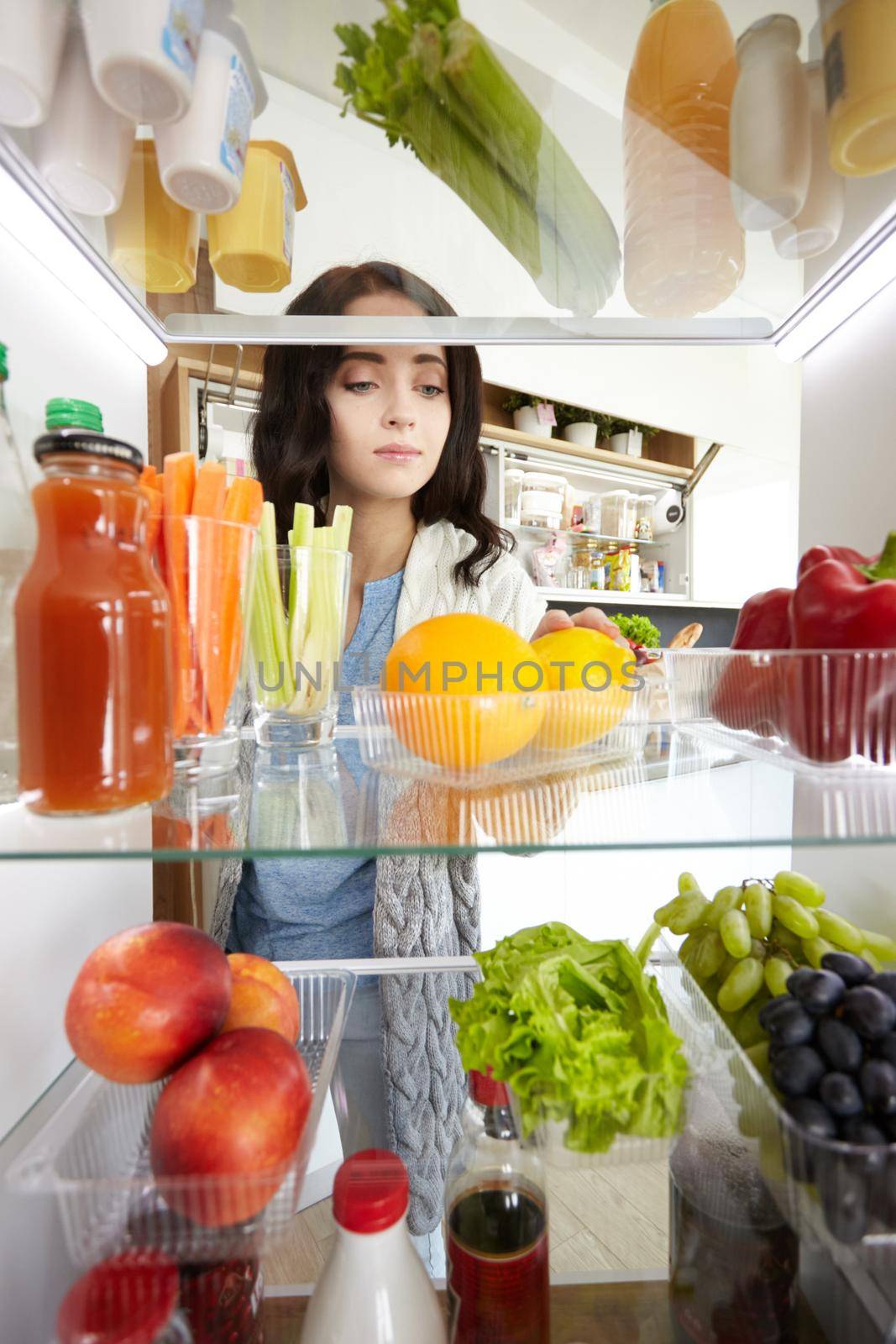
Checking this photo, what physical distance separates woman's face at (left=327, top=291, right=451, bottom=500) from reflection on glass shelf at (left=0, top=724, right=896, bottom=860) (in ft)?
2.25

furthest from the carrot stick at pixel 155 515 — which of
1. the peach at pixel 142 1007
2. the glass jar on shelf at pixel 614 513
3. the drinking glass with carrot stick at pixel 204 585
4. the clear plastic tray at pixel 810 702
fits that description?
the glass jar on shelf at pixel 614 513

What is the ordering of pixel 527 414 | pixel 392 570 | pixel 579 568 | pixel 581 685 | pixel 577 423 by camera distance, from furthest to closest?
pixel 579 568, pixel 577 423, pixel 527 414, pixel 392 570, pixel 581 685

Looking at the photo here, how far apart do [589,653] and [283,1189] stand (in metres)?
0.31

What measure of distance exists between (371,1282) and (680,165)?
0.70m

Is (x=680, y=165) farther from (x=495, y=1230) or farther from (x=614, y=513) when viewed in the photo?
(x=614, y=513)

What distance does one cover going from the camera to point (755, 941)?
0.50 metres

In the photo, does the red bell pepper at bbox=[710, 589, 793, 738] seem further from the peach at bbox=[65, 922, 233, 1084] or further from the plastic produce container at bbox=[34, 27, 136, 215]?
the plastic produce container at bbox=[34, 27, 136, 215]

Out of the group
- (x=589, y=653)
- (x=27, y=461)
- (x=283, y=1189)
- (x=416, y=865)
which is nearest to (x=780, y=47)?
(x=589, y=653)

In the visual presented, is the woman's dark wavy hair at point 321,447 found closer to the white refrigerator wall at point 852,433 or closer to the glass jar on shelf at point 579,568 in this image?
the white refrigerator wall at point 852,433

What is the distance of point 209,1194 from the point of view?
344mm

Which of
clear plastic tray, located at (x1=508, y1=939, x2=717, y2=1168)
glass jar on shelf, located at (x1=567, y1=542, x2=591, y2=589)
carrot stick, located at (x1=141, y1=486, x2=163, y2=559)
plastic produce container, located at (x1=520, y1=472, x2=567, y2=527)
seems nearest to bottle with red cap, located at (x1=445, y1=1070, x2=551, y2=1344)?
clear plastic tray, located at (x1=508, y1=939, x2=717, y2=1168)

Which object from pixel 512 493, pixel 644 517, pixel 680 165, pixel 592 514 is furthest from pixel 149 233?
pixel 644 517

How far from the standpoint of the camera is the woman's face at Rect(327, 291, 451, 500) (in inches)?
41.3

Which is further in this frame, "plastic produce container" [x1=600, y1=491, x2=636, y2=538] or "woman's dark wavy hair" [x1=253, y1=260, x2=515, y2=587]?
"plastic produce container" [x1=600, y1=491, x2=636, y2=538]
